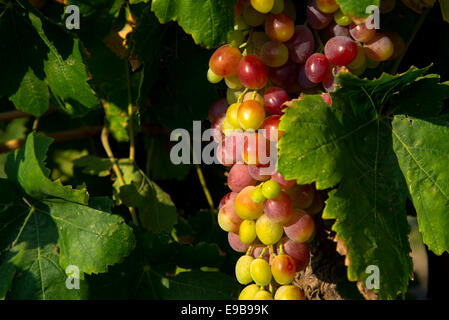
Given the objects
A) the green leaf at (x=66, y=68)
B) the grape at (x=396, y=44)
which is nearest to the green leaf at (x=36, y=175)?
Answer: the green leaf at (x=66, y=68)

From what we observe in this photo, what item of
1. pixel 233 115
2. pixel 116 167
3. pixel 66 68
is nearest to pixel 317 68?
pixel 233 115

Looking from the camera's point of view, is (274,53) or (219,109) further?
(219,109)

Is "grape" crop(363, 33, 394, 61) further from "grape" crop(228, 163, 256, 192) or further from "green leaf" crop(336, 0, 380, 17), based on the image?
"grape" crop(228, 163, 256, 192)

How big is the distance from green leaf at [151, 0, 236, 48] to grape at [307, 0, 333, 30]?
4.5 inches

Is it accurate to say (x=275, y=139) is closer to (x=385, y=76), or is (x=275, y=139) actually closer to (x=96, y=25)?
(x=385, y=76)

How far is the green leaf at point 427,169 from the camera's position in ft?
2.55

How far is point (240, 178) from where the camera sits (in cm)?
84

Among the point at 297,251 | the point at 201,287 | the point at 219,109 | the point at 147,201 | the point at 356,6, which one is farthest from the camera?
the point at 147,201

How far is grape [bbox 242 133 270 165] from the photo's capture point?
2.58 feet

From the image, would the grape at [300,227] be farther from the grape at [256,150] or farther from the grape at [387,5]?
the grape at [387,5]

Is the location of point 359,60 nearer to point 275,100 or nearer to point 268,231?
point 275,100

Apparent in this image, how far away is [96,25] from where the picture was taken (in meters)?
0.99

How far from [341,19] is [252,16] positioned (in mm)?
130

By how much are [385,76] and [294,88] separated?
0.16 m
